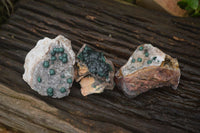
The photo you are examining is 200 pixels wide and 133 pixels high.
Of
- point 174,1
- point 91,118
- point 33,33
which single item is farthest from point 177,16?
point 33,33

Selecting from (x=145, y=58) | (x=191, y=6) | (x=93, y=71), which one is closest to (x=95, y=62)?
(x=93, y=71)

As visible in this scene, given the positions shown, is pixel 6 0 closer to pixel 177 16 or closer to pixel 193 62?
pixel 177 16

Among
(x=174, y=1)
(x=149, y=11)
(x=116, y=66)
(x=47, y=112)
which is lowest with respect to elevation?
(x=47, y=112)

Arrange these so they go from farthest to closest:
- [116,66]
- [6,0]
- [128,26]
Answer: [6,0] → [128,26] → [116,66]

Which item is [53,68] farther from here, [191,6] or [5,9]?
[191,6]

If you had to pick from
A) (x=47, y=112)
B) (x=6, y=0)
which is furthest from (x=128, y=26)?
(x=6, y=0)

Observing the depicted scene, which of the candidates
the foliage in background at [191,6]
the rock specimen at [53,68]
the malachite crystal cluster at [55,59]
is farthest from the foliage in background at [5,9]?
the foliage in background at [191,6]

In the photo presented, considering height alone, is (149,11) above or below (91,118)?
above

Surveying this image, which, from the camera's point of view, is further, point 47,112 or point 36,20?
point 36,20

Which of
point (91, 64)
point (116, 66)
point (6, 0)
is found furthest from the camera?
point (6, 0)
